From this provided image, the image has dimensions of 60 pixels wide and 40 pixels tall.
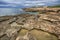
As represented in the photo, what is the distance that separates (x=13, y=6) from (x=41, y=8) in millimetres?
760

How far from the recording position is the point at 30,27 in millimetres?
Result: 2734

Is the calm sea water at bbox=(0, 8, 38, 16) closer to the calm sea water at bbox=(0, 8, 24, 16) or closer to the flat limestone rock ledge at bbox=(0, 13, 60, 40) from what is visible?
the calm sea water at bbox=(0, 8, 24, 16)

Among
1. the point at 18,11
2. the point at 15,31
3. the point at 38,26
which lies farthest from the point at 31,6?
the point at 15,31

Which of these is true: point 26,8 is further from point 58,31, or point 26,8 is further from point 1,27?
point 58,31

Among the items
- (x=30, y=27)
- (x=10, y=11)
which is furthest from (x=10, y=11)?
(x=30, y=27)

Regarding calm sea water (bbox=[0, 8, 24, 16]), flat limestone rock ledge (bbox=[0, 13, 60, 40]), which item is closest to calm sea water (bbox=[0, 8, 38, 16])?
calm sea water (bbox=[0, 8, 24, 16])

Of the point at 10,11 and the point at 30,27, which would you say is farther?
the point at 10,11

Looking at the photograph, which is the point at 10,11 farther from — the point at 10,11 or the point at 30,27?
the point at 30,27

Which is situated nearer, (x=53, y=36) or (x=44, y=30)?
(x=53, y=36)

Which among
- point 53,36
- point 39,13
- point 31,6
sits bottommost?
point 53,36

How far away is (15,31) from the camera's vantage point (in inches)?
102

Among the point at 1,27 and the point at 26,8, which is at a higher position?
the point at 26,8

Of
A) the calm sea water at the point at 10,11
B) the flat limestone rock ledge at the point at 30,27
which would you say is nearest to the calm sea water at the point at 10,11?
the calm sea water at the point at 10,11

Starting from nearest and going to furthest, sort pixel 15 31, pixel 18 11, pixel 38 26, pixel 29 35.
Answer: pixel 29 35, pixel 15 31, pixel 38 26, pixel 18 11
